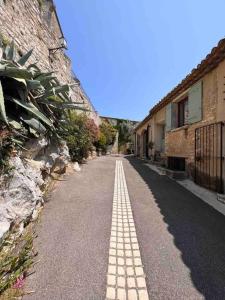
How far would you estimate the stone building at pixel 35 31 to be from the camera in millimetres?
6000

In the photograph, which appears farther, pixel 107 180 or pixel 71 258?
pixel 107 180

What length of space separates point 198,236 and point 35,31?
352 inches

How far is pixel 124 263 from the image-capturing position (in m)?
2.70

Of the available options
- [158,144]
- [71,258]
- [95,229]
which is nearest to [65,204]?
[95,229]

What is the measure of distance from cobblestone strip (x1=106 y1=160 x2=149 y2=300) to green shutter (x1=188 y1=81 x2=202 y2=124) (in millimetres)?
4508

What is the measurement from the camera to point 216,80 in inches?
237

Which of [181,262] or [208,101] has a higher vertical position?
[208,101]

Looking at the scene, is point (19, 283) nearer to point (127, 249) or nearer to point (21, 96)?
point (127, 249)

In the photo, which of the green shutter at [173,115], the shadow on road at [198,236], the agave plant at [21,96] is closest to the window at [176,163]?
the green shutter at [173,115]

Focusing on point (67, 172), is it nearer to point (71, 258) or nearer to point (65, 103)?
point (65, 103)

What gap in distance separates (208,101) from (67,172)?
Result: 553 centimetres

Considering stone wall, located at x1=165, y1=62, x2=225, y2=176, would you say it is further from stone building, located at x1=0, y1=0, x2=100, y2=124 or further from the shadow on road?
stone building, located at x1=0, y1=0, x2=100, y2=124

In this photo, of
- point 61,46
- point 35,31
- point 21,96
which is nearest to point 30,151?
point 21,96

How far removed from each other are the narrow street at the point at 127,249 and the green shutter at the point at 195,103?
3182 millimetres
